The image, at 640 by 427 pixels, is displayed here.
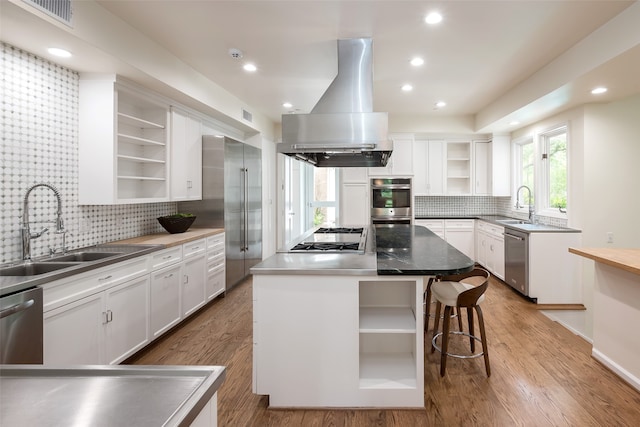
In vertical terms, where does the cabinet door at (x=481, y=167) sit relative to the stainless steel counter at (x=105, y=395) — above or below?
above

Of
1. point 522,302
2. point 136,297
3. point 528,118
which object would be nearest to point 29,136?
point 136,297

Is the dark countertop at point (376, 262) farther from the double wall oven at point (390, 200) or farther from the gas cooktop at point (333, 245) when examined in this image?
the double wall oven at point (390, 200)

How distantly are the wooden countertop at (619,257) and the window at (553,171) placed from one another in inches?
87.8

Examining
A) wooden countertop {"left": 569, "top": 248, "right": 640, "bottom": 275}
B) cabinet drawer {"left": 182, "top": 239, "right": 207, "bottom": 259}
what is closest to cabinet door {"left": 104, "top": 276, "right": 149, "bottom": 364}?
cabinet drawer {"left": 182, "top": 239, "right": 207, "bottom": 259}

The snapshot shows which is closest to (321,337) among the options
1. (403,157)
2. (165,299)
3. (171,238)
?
(165,299)

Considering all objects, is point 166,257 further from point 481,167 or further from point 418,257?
point 481,167

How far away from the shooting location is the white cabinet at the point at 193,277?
3.61 meters

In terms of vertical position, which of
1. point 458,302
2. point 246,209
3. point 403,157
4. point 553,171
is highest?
point 403,157

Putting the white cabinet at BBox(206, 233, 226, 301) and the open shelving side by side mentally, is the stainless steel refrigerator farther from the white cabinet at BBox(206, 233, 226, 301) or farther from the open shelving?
the open shelving

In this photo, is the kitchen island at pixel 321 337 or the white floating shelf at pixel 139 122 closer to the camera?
the kitchen island at pixel 321 337

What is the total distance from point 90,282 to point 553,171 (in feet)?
18.1

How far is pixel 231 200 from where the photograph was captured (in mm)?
4672

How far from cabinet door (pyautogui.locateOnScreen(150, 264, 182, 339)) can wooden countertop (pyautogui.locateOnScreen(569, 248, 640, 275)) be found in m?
3.45

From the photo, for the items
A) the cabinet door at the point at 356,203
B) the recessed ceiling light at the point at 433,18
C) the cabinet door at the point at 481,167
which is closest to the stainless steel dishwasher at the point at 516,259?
the cabinet door at the point at 481,167
